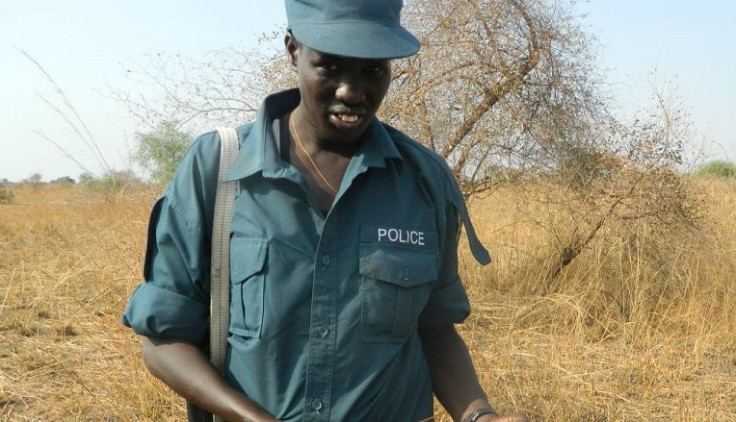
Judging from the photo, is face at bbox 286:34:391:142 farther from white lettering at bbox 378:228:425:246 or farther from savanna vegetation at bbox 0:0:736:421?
savanna vegetation at bbox 0:0:736:421

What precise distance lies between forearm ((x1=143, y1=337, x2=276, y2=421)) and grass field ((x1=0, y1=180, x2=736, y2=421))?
194 cm

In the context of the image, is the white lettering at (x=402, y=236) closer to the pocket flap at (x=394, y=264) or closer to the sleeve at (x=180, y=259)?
the pocket flap at (x=394, y=264)

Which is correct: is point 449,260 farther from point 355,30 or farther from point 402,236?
point 355,30

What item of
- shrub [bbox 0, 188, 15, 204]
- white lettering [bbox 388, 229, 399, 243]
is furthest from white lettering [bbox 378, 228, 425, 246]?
shrub [bbox 0, 188, 15, 204]

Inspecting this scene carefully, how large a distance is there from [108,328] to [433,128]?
8.70 ft

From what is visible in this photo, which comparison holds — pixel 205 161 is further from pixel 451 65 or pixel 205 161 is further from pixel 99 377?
pixel 451 65

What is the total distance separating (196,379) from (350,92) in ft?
1.87

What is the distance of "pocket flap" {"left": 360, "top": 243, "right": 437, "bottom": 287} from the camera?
4.75 ft

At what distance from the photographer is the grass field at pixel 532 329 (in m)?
3.55

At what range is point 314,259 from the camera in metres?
1.43

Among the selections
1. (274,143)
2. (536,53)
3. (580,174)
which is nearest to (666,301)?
(580,174)

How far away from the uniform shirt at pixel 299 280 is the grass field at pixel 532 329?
6.21ft

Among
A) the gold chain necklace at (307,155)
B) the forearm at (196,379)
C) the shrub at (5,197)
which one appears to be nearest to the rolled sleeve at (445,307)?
the gold chain necklace at (307,155)

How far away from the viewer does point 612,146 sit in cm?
599
